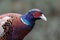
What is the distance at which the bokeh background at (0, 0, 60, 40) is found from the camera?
25.0 ft

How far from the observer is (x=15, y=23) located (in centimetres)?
422

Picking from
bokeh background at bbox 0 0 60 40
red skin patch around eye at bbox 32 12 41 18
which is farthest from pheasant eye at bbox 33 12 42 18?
bokeh background at bbox 0 0 60 40

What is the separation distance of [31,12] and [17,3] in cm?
377

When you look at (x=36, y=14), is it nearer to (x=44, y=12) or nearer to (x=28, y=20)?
(x=28, y=20)

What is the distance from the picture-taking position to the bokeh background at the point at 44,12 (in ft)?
25.0

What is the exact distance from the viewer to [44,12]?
7605mm

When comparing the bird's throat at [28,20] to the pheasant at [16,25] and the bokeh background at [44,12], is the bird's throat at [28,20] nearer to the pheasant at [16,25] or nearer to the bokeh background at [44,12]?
the pheasant at [16,25]

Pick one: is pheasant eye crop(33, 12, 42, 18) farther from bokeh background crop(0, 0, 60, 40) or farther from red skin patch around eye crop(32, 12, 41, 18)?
bokeh background crop(0, 0, 60, 40)

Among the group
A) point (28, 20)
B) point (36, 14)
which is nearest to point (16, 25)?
point (28, 20)

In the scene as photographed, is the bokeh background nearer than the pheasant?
No

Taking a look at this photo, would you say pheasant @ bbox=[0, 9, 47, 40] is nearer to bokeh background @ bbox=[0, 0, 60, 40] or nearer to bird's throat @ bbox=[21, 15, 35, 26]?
bird's throat @ bbox=[21, 15, 35, 26]

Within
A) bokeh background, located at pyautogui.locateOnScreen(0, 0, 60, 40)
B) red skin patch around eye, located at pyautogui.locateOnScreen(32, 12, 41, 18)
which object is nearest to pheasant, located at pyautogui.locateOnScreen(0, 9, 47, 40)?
red skin patch around eye, located at pyautogui.locateOnScreen(32, 12, 41, 18)

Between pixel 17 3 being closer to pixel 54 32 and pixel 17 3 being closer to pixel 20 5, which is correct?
pixel 20 5

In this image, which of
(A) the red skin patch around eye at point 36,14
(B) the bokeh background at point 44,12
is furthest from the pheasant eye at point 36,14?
(B) the bokeh background at point 44,12
